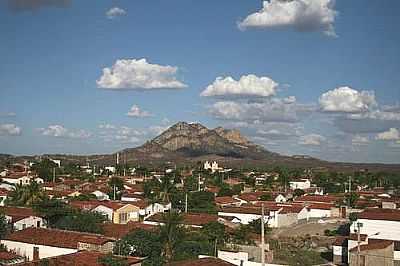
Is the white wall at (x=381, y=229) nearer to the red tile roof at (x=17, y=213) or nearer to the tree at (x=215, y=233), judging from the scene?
the tree at (x=215, y=233)

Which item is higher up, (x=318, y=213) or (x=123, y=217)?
(x=123, y=217)

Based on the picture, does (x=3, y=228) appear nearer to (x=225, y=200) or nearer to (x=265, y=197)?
(x=225, y=200)

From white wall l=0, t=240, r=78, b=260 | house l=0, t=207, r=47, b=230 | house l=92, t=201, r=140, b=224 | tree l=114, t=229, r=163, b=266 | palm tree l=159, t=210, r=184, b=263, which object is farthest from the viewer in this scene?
house l=92, t=201, r=140, b=224

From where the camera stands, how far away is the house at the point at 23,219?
94.8ft

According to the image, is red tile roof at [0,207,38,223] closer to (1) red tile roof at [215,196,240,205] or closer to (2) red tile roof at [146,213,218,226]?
(2) red tile roof at [146,213,218,226]

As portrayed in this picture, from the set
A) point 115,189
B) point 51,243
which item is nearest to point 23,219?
point 51,243

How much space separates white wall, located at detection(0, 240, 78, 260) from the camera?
22.3 meters

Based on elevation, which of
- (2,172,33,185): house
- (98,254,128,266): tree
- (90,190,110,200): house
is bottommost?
(98,254,128,266): tree

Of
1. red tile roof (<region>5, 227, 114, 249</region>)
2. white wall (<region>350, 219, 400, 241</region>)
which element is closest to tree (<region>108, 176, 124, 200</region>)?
red tile roof (<region>5, 227, 114, 249</region>)

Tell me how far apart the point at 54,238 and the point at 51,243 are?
557 millimetres

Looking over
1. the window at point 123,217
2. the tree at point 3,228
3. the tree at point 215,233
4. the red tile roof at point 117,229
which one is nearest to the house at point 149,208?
the window at point 123,217

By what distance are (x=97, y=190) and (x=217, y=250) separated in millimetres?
28738

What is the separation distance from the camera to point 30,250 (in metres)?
23.0

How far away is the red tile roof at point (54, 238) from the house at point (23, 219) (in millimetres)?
4754
